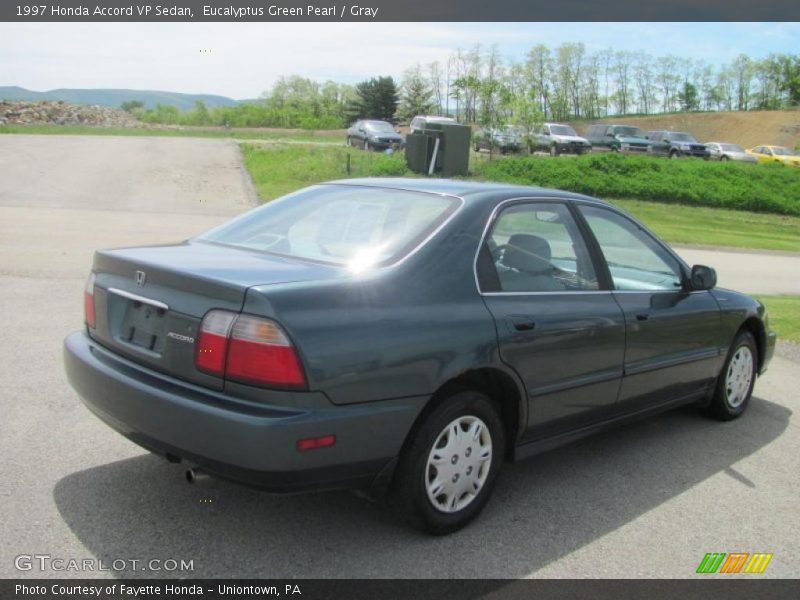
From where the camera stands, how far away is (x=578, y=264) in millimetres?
4699

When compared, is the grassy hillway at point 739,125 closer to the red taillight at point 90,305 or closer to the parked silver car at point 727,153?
the parked silver car at point 727,153

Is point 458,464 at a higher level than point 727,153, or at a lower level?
lower

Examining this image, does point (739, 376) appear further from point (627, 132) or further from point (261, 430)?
point (627, 132)

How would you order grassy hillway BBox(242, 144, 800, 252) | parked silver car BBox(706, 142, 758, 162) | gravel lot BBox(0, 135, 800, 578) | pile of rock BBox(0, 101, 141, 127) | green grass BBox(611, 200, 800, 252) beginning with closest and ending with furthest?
gravel lot BBox(0, 135, 800, 578) < green grass BBox(611, 200, 800, 252) < grassy hillway BBox(242, 144, 800, 252) < parked silver car BBox(706, 142, 758, 162) < pile of rock BBox(0, 101, 141, 127)

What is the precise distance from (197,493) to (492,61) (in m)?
43.2

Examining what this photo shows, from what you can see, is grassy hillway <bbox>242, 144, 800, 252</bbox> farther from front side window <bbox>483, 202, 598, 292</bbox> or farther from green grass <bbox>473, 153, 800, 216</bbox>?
front side window <bbox>483, 202, 598, 292</bbox>

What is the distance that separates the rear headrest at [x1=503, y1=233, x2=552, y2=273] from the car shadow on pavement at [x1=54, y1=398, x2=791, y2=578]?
3.99ft

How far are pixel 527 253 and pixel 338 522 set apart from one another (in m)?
1.71

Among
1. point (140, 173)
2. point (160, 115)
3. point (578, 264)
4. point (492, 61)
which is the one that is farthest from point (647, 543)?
point (160, 115)

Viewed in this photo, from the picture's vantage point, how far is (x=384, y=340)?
3.43 metres

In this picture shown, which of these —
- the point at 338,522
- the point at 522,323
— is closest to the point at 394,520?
the point at 338,522

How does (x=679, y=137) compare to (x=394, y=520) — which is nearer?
(x=394, y=520)

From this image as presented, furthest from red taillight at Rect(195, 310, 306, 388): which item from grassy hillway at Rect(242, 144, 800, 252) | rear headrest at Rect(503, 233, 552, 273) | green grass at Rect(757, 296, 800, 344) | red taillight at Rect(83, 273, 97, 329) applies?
grassy hillway at Rect(242, 144, 800, 252)

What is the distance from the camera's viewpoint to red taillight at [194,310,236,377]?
330cm
